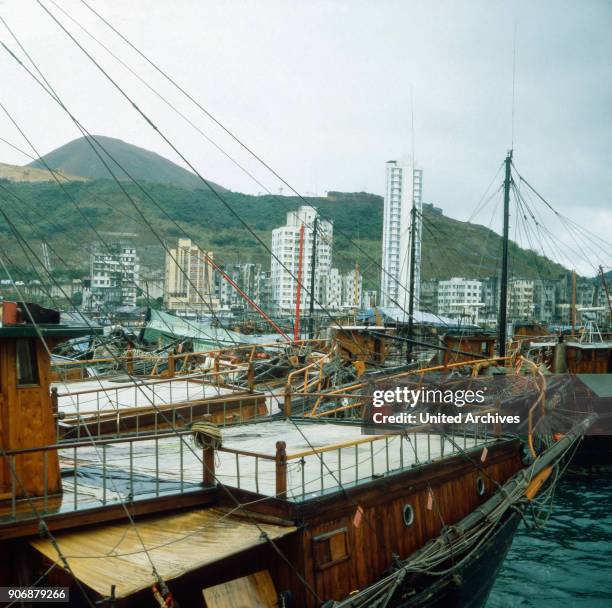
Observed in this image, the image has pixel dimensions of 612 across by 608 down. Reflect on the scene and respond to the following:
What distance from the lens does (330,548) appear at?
825 cm

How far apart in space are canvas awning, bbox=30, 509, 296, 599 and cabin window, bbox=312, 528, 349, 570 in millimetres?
603

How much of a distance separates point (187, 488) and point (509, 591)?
366 inches

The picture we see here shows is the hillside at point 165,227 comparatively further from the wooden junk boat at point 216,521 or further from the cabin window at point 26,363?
the cabin window at point 26,363

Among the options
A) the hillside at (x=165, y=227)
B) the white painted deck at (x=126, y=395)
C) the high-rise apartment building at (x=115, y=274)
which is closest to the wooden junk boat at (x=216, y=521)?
the white painted deck at (x=126, y=395)

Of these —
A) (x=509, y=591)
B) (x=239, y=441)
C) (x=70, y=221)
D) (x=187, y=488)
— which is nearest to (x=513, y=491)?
(x=509, y=591)

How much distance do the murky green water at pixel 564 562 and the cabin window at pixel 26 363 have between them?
10.7 metres

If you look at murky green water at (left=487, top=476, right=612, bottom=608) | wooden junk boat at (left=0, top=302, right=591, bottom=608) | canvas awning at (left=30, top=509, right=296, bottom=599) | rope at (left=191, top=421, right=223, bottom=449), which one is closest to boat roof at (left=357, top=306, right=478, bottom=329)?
murky green water at (left=487, top=476, right=612, bottom=608)

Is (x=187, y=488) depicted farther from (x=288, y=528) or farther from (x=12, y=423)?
(x=12, y=423)

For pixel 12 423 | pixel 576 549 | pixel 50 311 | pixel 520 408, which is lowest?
pixel 576 549

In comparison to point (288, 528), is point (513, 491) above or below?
below

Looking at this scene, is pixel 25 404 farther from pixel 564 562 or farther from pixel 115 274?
pixel 115 274

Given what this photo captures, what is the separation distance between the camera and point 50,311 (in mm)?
8359

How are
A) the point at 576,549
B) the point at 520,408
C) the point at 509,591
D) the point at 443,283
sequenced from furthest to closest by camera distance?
the point at 443,283 < the point at 520,408 < the point at 576,549 < the point at 509,591

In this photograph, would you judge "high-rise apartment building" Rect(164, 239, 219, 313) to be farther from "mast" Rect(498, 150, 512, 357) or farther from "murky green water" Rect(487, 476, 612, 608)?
"murky green water" Rect(487, 476, 612, 608)
